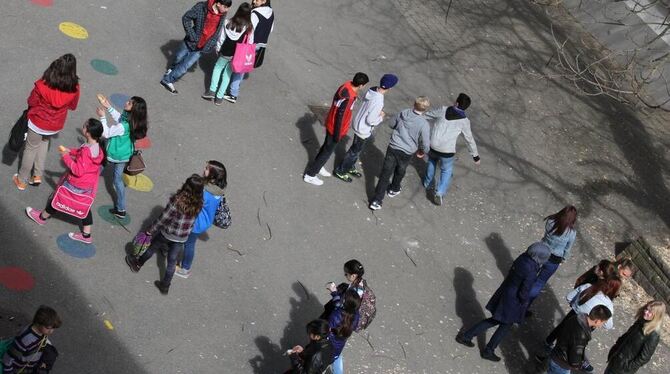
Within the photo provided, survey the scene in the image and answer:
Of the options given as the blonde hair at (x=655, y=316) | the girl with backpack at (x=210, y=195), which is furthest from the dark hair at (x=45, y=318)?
the blonde hair at (x=655, y=316)

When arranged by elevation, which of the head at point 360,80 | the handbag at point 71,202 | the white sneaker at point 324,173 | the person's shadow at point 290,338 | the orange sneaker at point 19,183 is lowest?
the white sneaker at point 324,173

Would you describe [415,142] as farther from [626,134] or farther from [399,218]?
[626,134]

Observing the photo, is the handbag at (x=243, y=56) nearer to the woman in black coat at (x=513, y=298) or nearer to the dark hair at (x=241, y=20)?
the dark hair at (x=241, y=20)

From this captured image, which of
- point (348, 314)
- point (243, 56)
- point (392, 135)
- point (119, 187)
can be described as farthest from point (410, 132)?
point (119, 187)

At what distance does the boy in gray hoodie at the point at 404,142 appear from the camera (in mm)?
10031

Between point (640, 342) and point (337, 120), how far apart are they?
4.14m

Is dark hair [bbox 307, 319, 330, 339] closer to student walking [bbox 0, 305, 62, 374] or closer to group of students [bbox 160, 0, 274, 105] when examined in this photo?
student walking [bbox 0, 305, 62, 374]

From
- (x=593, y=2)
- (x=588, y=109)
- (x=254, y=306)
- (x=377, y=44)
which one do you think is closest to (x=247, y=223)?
(x=254, y=306)

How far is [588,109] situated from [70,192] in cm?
999

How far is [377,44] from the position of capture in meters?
14.2

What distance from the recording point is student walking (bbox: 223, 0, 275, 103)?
10664 mm

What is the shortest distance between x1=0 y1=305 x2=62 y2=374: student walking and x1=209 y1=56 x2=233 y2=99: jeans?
522cm

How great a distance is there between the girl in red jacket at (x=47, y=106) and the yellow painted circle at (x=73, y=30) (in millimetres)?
3031

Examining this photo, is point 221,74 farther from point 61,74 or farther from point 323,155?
point 61,74
